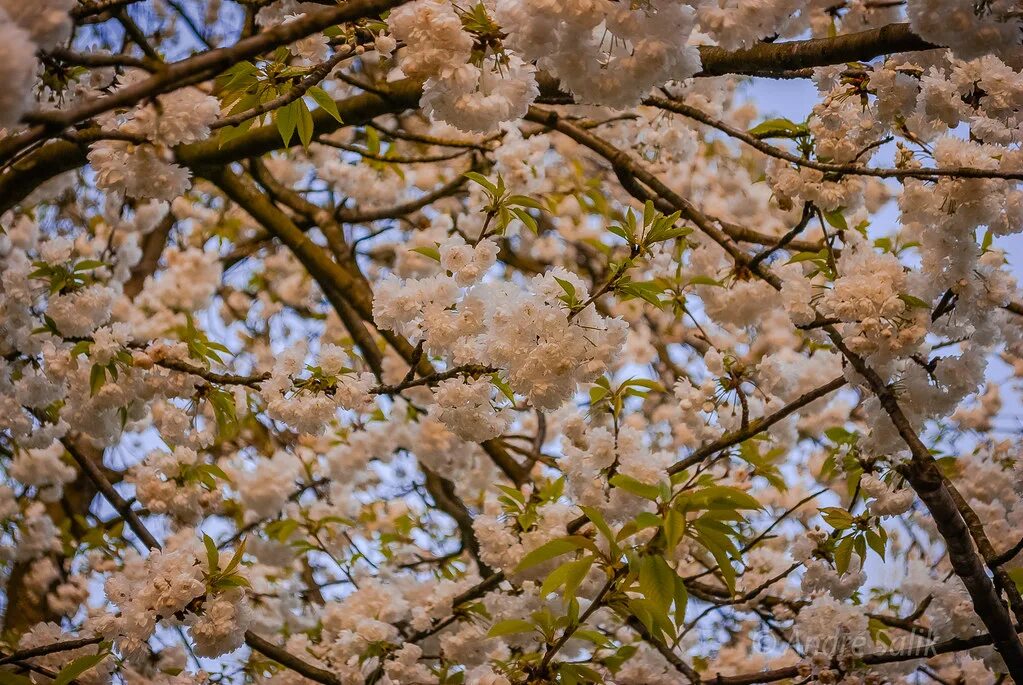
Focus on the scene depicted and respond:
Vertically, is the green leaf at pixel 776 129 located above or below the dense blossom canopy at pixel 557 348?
above

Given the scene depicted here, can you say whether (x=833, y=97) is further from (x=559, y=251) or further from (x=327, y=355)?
(x=559, y=251)

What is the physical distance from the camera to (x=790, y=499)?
3.94m

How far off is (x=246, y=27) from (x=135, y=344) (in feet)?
3.06

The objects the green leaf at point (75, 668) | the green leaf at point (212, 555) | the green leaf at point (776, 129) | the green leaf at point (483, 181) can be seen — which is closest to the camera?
the green leaf at point (75, 668)

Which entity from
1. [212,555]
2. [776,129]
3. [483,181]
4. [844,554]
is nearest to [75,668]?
[212,555]

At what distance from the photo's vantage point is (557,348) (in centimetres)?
171

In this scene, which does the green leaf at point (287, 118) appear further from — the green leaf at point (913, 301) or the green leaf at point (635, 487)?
the green leaf at point (913, 301)

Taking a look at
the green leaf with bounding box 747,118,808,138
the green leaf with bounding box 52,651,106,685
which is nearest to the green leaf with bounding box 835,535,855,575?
the green leaf with bounding box 747,118,808,138

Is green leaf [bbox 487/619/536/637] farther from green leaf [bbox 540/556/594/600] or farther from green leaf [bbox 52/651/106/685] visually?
green leaf [bbox 52/651/106/685]

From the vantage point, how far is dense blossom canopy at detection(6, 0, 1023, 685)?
1415mm

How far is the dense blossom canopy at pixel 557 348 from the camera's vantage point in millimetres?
1415

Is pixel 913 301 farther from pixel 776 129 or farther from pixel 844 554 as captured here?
pixel 776 129

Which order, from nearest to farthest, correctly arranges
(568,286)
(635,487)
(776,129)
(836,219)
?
(635,487) < (568,286) < (836,219) < (776,129)

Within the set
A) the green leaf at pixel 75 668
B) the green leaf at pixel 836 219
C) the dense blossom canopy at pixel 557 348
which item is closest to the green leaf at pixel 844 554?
the dense blossom canopy at pixel 557 348
